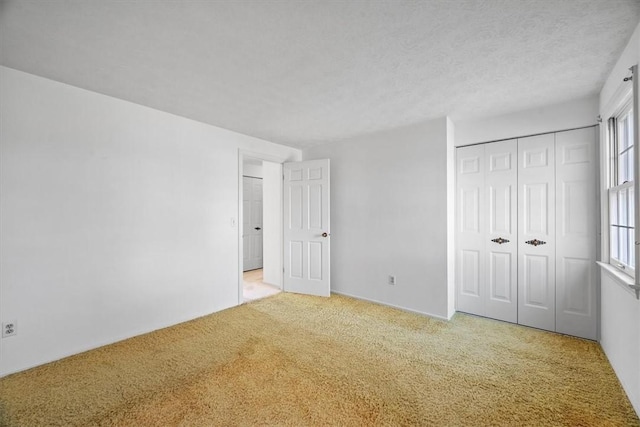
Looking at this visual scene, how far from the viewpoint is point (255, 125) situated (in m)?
3.44

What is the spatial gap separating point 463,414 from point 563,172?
2.59 meters

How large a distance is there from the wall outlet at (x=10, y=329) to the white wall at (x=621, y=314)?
14.4ft

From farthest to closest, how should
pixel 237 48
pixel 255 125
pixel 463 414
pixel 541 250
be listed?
pixel 255 125, pixel 541 250, pixel 237 48, pixel 463 414

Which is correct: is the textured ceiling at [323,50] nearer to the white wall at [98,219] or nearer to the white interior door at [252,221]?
the white wall at [98,219]

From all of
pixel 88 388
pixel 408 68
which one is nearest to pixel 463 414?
pixel 408 68

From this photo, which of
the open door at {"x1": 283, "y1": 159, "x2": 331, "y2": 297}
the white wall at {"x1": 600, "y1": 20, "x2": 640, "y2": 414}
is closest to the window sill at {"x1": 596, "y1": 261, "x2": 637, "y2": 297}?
the white wall at {"x1": 600, "y1": 20, "x2": 640, "y2": 414}

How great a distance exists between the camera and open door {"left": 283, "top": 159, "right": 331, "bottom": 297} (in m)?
4.15

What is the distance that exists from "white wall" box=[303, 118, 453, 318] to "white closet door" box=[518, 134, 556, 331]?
0.80m

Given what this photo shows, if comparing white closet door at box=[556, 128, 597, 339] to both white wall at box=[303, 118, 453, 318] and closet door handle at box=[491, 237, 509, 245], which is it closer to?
closet door handle at box=[491, 237, 509, 245]

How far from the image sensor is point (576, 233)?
9.02 feet

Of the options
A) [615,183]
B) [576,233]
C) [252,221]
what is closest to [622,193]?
[615,183]

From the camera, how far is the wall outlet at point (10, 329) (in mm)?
2076

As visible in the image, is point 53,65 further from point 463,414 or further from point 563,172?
point 563,172

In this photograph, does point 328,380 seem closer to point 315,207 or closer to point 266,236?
point 315,207
